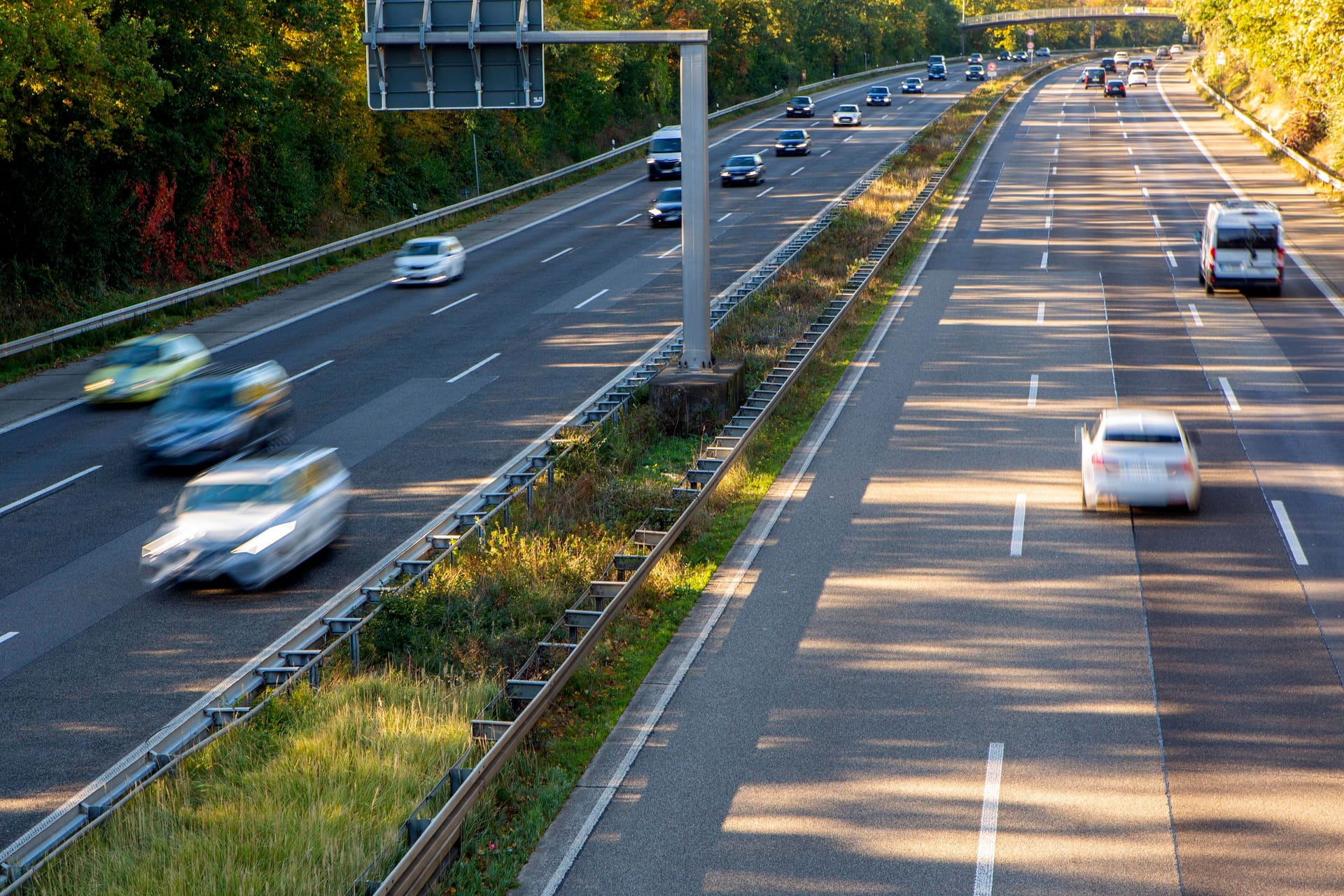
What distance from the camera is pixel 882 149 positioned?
58750 mm

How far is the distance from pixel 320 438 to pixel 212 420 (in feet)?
7.11

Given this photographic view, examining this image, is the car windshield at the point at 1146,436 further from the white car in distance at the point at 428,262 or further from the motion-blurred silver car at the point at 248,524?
the white car in distance at the point at 428,262

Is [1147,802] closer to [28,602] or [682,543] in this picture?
[682,543]

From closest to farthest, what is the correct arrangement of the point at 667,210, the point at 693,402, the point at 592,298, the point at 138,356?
the point at 693,402, the point at 138,356, the point at 592,298, the point at 667,210

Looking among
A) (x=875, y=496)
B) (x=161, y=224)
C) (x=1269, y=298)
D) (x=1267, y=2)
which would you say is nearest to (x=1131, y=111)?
(x=1267, y=2)

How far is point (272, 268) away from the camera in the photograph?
1325 inches

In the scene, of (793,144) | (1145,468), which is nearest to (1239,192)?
(793,144)

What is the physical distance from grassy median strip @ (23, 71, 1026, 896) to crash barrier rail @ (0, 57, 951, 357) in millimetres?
14555

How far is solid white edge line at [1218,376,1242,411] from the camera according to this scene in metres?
20.7

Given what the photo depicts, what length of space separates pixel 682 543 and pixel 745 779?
5.60 m

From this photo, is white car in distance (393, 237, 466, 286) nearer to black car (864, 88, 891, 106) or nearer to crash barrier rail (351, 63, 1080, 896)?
crash barrier rail (351, 63, 1080, 896)

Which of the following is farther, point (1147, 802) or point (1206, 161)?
point (1206, 161)

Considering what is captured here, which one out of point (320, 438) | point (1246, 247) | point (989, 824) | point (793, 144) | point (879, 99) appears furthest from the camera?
point (879, 99)

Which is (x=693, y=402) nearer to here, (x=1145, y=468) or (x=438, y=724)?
(x=1145, y=468)
